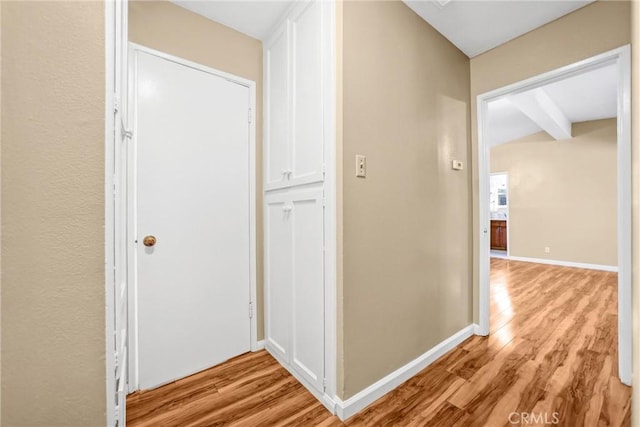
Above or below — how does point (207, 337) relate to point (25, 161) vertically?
below

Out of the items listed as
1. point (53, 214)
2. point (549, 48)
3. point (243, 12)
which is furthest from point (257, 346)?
point (549, 48)

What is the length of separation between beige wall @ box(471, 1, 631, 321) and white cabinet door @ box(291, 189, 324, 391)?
1.59m

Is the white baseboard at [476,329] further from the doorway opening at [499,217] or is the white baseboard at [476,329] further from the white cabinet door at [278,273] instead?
the doorway opening at [499,217]

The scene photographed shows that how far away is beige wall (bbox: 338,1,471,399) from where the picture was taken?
1.34 metres

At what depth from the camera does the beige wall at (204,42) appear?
1520 mm

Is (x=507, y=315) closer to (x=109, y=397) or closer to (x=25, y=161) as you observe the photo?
(x=109, y=397)

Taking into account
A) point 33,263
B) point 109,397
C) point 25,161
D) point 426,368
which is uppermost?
point 25,161

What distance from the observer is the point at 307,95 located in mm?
1490

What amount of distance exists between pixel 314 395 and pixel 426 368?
81 centimetres

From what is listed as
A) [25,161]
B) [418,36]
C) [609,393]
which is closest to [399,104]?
[418,36]

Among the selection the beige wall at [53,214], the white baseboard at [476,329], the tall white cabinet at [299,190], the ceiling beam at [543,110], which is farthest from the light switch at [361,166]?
the ceiling beam at [543,110]

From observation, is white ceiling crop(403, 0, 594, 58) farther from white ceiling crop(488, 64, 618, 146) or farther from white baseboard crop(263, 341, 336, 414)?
white baseboard crop(263, 341, 336, 414)

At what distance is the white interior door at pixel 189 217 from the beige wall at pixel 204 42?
9 centimetres

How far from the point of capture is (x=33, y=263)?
56 centimetres
